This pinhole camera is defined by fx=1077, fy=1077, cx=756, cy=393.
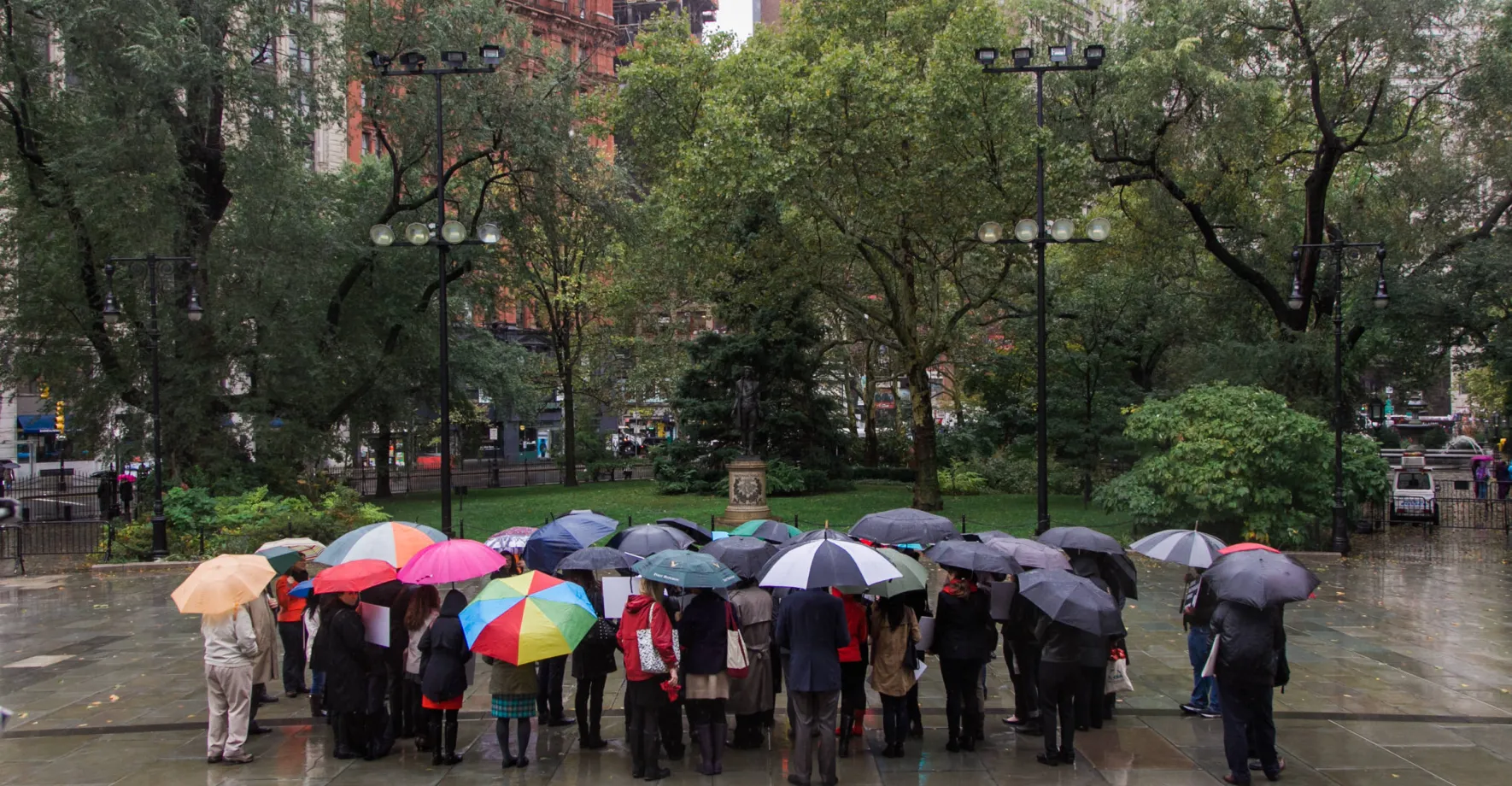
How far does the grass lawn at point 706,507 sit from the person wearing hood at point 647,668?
15732 mm

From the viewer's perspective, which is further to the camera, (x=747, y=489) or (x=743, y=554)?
(x=747, y=489)

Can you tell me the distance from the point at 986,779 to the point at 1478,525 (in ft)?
80.0

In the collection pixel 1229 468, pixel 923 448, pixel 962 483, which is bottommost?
pixel 962 483

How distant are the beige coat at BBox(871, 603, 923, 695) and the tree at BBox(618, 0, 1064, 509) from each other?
15.4 m

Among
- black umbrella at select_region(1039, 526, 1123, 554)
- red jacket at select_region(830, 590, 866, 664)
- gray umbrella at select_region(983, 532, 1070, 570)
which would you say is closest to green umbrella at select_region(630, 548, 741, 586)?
red jacket at select_region(830, 590, 866, 664)

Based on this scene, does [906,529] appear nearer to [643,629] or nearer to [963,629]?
[963,629]

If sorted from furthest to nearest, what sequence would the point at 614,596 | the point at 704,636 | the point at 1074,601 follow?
the point at 614,596, the point at 704,636, the point at 1074,601

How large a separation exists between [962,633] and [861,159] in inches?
665

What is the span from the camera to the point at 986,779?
8.52 metres

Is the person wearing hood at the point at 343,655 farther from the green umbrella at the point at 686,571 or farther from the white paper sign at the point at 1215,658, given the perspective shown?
the white paper sign at the point at 1215,658

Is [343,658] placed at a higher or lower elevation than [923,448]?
lower

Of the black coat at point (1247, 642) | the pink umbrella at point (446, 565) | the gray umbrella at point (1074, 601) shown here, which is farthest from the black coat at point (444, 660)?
the black coat at point (1247, 642)

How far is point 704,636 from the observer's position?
833cm

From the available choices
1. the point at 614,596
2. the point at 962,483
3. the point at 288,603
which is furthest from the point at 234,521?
the point at 962,483
